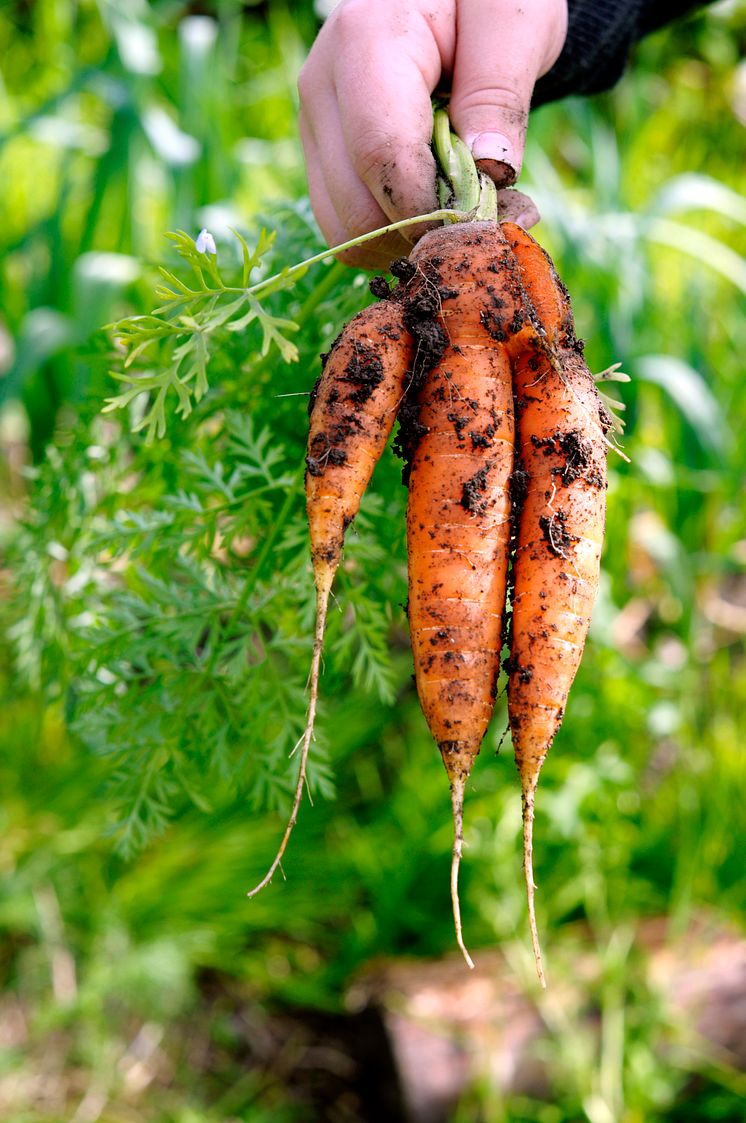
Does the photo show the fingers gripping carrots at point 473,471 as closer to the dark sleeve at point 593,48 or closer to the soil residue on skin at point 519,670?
the soil residue on skin at point 519,670

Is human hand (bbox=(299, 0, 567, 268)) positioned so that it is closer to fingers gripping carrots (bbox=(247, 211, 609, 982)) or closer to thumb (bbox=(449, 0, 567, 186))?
thumb (bbox=(449, 0, 567, 186))

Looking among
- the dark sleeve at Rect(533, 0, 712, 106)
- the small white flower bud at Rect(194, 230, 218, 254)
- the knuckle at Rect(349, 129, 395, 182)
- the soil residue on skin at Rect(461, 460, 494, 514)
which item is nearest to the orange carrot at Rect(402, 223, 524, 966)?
the soil residue on skin at Rect(461, 460, 494, 514)

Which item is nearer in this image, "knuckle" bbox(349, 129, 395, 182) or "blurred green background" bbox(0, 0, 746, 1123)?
"knuckle" bbox(349, 129, 395, 182)

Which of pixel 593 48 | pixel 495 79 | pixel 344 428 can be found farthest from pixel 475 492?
pixel 593 48

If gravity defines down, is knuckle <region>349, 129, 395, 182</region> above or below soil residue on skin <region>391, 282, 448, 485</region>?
above

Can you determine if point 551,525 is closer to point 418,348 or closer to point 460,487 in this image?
point 460,487

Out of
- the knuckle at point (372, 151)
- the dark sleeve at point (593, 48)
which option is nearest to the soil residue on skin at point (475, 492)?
the knuckle at point (372, 151)

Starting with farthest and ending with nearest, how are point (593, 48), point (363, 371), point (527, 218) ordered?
point (593, 48)
point (527, 218)
point (363, 371)
